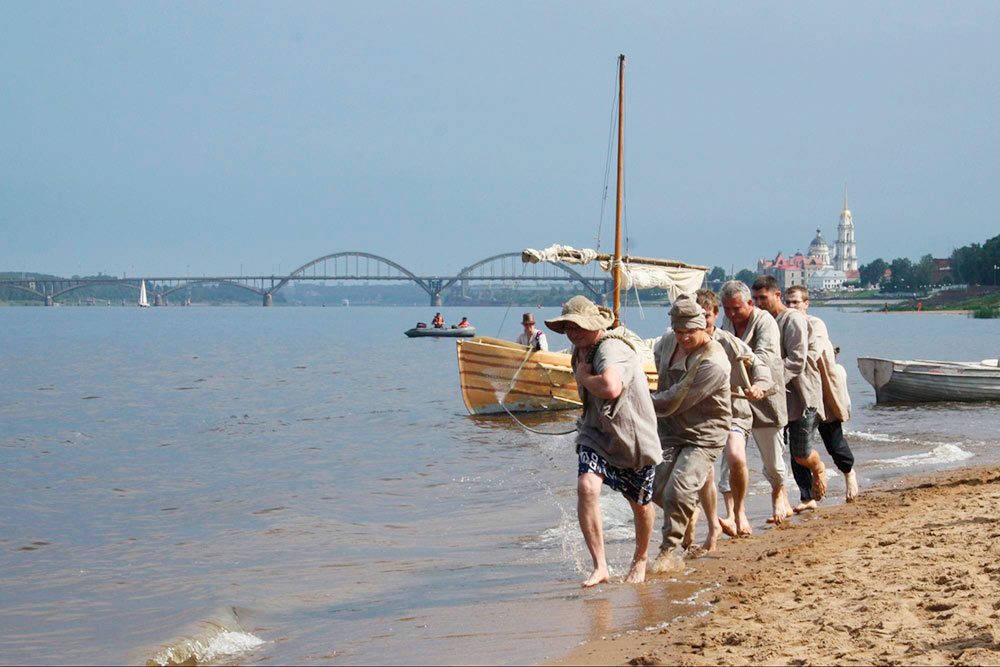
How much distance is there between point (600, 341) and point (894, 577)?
1.90 metres

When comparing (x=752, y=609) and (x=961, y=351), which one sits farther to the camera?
(x=961, y=351)

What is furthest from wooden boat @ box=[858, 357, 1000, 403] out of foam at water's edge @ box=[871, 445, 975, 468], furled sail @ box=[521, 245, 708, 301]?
foam at water's edge @ box=[871, 445, 975, 468]

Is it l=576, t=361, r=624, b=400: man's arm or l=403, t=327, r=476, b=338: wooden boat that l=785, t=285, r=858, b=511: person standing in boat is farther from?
l=403, t=327, r=476, b=338: wooden boat

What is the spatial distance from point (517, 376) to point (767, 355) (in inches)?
537

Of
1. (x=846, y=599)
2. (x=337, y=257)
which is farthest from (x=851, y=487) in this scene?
(x=337, y=257)

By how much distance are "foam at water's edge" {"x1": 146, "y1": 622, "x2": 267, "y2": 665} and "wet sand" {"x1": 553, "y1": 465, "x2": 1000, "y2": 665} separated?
1.76m

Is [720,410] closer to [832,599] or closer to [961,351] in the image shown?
[832,599]

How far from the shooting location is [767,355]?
7156 mm

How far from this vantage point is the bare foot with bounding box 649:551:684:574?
21.3ft

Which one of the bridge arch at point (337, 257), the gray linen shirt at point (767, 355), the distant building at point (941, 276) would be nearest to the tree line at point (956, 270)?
the distant building at point (941, 276)

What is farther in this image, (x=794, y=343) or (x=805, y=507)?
(x=805, y=507)

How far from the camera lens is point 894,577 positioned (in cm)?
564

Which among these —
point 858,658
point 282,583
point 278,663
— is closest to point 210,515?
point 282,583

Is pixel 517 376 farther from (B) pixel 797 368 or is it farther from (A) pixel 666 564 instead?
(A) pixel 666 564
